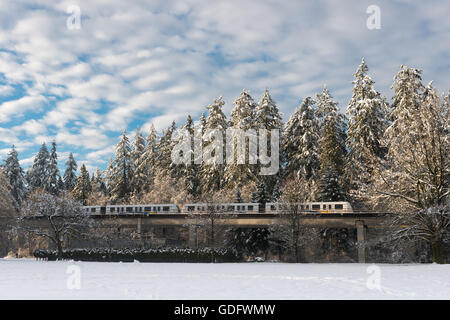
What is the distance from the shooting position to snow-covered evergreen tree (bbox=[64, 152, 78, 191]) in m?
88.1

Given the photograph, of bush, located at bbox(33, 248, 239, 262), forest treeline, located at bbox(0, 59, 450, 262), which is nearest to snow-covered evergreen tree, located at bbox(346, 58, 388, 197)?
forest treeline, located at bbox(0, 59, 450, 262)

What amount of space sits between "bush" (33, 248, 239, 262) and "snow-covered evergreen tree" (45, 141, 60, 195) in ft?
120

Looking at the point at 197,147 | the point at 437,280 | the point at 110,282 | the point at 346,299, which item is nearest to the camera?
the point at 346,299

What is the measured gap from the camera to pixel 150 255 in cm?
4412

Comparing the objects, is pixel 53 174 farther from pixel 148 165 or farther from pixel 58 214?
pixel 58 214

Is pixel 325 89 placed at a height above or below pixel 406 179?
above

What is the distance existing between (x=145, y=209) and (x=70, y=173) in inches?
1479

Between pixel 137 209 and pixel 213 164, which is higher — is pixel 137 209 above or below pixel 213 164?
below

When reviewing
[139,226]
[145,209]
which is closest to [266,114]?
[145,209]

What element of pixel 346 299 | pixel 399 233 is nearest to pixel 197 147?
pixel 399 233

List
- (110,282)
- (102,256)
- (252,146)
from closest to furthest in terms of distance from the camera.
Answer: (110,282), (102,256), (252,146)
